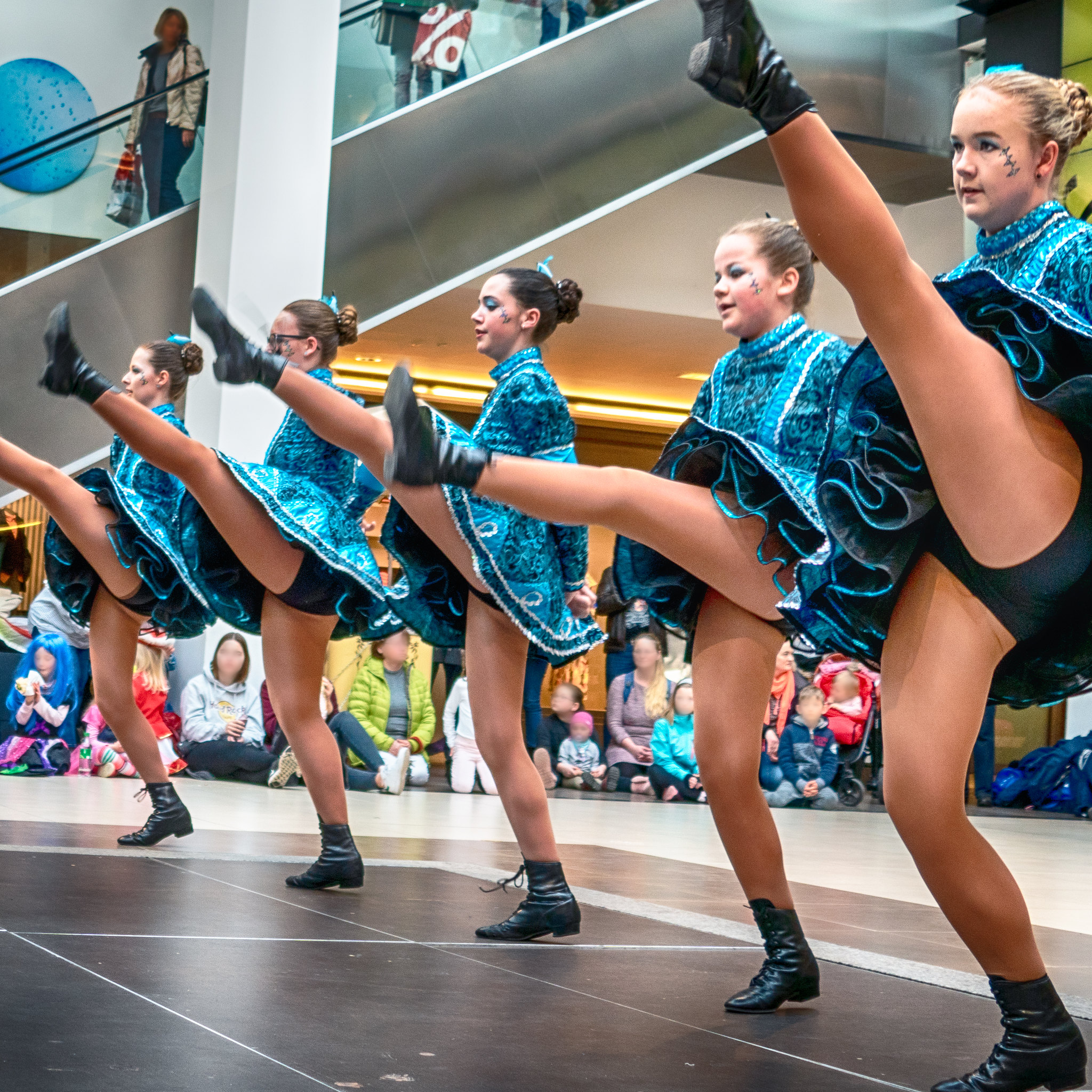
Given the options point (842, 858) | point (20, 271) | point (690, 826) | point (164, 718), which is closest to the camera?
point (842, 858)

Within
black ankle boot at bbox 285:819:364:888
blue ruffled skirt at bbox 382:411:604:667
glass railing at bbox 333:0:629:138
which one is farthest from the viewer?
glass railing at bbox 333:0:629:138

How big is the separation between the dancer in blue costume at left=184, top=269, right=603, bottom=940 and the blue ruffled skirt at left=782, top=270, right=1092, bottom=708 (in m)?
1.15

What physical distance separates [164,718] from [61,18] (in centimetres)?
499

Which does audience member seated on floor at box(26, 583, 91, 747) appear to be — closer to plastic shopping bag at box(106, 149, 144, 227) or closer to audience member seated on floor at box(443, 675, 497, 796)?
audience member seated on floor at box(443, 675, 497, 796)

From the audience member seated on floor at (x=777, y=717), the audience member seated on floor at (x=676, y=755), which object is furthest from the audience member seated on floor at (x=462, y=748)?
the audience member seated on floor at (x=777, y=717)

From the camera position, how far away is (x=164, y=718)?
329 inches

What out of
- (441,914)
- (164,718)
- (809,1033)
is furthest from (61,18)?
(809,1033)

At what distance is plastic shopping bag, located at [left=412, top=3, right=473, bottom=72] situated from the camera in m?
9.12

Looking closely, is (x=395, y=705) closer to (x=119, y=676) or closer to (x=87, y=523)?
(x=119, y=676)

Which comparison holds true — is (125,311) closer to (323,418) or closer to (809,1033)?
(323,418)

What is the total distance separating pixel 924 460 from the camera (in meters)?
1.85

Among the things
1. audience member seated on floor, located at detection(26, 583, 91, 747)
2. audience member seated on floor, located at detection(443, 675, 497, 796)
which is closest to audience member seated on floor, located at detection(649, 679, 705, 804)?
audience member seated on floor, located at detection(443, 675, 497, 796)

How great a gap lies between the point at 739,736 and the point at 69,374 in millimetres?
1741

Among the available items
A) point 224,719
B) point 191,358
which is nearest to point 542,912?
point 191,358
